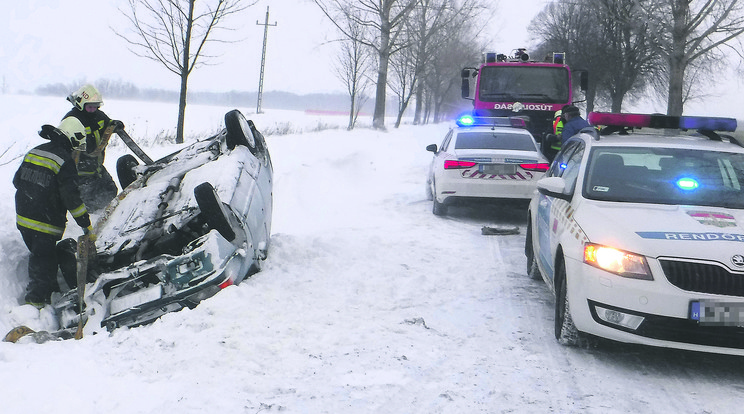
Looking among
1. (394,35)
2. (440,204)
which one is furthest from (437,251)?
(394,35)

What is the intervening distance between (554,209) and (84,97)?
4721 mm

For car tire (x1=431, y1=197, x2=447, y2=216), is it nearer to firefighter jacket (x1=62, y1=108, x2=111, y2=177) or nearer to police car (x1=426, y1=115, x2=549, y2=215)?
police car (x1=426, y1=115, x2=549, y2=215)

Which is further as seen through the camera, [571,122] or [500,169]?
[571,122]

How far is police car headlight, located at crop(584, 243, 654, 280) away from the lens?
3875 millimetres

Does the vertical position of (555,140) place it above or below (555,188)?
above

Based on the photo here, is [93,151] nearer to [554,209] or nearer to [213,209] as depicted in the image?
[213,209]

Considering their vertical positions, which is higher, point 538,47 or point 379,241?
point 538,47

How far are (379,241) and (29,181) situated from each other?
153 inches

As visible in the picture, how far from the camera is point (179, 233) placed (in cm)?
543

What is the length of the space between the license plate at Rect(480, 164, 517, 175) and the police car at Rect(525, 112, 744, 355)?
326 centimetres

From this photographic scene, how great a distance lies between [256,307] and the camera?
15.9ft

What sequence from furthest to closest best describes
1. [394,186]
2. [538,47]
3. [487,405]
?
[538,47], [394,186], [487,405]

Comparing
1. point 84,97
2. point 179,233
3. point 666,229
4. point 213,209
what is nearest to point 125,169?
point 84,97

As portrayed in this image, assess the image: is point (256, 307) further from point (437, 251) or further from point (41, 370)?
point (437, 251)
